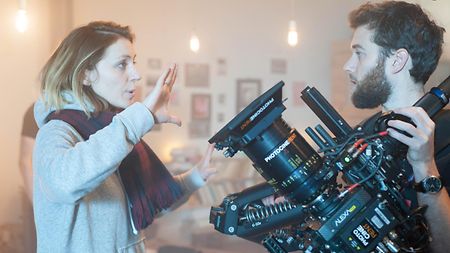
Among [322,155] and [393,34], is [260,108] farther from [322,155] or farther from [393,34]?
[393,34]

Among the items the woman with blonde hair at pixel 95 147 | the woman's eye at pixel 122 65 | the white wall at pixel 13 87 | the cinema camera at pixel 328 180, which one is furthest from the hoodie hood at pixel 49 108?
the white wall at pixel 13 87

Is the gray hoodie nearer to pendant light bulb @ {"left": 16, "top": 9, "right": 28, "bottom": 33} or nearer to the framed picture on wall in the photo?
pendant light bulb @ {"left": 16, "top": 9, "right": 28, "bottom": 33}

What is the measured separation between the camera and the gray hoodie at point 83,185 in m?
1.00

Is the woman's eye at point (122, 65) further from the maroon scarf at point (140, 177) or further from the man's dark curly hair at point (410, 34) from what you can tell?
the man's dark curly hair at point (410, 34)

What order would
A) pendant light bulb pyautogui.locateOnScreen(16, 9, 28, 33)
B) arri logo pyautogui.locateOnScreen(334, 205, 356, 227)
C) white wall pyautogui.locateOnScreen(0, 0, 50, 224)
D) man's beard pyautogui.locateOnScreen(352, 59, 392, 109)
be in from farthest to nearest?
white wall pyautogui.locateOnScreen(0, 0, 50, 224), pendant light bulb pyautogui.locateOnScreen(16, 9, 28, 33), man's beard pyautogui.locateOnScreen(352, 59, 392, 109), arri logo pyautogui.locateOnScreen(334, 205, 356, 227)

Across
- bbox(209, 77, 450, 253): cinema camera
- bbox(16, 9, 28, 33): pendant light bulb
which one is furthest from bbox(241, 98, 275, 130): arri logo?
bbox(16, 9, 28, 33): pendant light bulb

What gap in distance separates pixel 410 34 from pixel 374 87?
0.52 feet

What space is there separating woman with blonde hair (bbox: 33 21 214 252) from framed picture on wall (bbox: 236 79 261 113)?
6.99 feet

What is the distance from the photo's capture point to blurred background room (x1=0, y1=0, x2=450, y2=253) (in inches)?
110

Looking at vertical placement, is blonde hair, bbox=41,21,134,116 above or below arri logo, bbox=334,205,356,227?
above

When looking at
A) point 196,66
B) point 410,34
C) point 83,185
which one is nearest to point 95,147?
point 83,185

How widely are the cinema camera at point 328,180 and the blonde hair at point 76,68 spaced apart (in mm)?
412

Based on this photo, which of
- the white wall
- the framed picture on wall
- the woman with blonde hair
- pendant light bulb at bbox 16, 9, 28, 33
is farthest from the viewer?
the framed picture on wall

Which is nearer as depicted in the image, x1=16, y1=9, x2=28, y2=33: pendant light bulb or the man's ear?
the man's ear
